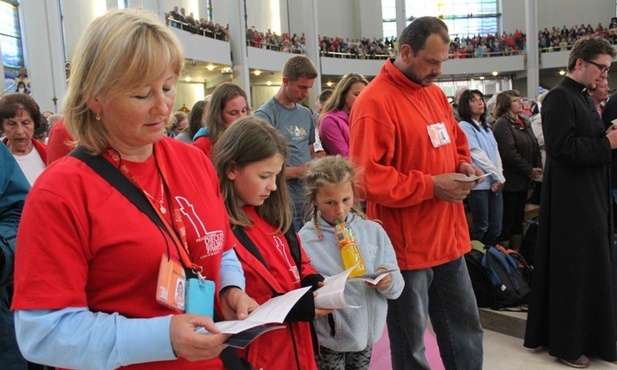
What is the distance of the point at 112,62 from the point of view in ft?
3.45

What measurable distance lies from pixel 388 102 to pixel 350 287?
80 centimetres

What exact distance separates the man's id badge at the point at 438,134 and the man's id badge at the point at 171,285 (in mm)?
1482

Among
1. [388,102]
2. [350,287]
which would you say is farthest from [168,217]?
[388,102]

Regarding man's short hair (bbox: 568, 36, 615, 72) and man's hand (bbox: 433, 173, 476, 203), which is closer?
man's hand (bbox: 433, 173, 476, 203)

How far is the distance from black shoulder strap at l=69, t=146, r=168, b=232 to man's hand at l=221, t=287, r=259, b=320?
1.05ft

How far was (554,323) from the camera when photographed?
3.19 metres

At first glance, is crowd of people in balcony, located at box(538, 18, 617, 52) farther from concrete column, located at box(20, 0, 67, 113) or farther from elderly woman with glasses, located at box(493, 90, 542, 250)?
elderly woman with glasses, located at box(493, 90, 542, 250)

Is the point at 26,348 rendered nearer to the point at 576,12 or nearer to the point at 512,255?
the point at 512,255

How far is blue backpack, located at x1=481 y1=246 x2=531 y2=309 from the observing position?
13.1ft

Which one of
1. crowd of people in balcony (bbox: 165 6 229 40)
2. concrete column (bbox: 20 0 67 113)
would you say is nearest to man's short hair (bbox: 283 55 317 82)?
concrete column (bbox: 20 0 67 113)

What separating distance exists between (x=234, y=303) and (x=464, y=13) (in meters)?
29.8

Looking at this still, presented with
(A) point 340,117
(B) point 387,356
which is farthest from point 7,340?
(A) point 340,117

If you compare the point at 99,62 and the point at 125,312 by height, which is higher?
the point at 99,62

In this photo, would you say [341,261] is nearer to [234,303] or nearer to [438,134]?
[438,134]
